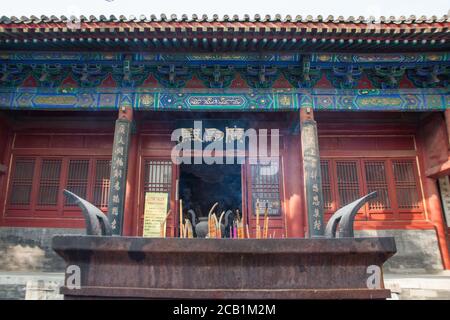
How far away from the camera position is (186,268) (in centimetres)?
263

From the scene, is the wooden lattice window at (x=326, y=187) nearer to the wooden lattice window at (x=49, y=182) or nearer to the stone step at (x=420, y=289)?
the stone step at (x=420, y=289)

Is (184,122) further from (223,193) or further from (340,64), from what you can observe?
(223,193)

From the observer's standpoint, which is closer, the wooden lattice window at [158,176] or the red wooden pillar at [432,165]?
the red wooden pillar at [432,165]

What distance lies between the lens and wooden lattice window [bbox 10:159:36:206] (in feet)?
26.1

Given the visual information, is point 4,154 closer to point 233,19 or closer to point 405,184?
point 233,19

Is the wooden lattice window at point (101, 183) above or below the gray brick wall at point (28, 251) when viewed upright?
above

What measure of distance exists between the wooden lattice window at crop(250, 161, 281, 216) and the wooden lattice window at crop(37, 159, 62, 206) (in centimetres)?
455

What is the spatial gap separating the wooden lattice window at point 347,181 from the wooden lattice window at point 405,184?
3.04 ft

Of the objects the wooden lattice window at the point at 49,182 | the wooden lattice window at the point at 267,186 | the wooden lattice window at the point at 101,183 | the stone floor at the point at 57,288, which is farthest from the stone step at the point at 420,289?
the wooden lattice window at the point at 49,182

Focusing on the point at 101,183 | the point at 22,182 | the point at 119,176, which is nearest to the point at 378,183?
the point at 119,176

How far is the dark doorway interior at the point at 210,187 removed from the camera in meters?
11.5

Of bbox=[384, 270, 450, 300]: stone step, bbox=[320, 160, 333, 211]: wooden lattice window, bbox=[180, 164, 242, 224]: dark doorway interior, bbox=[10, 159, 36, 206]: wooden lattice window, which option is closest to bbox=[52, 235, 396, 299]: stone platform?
bbox=[384, 270, 450, 300]: stone step
